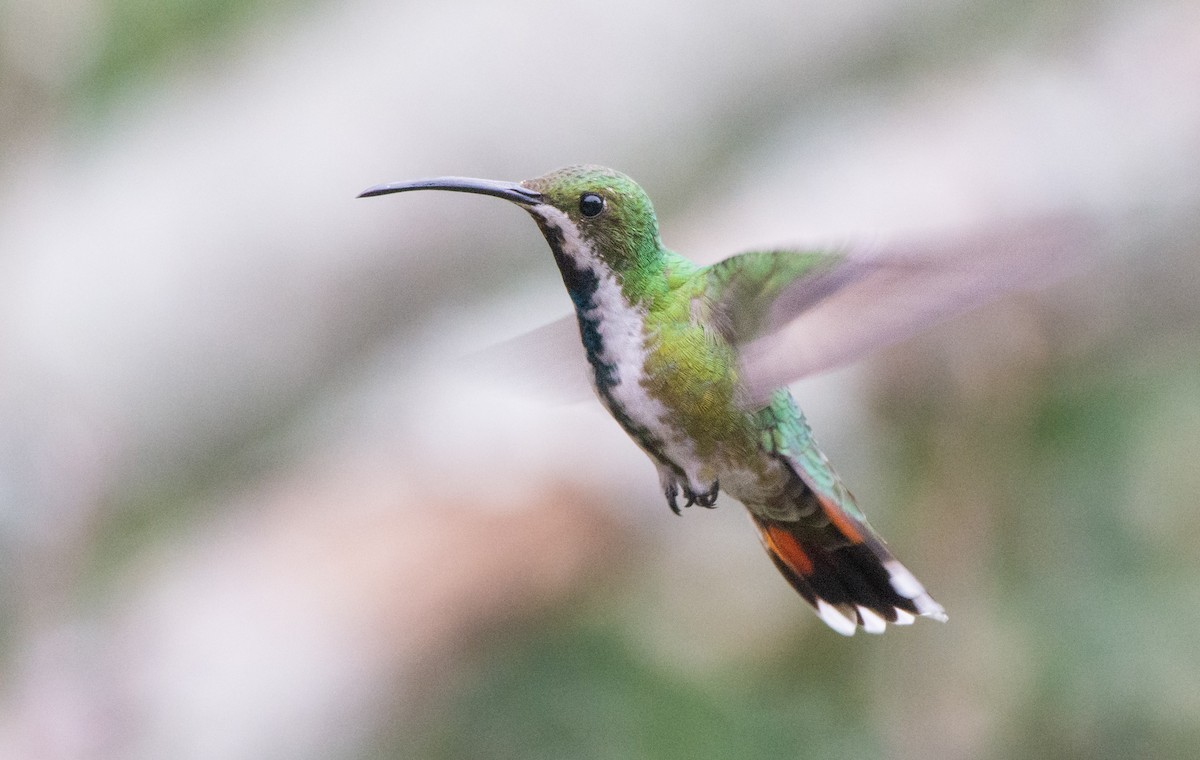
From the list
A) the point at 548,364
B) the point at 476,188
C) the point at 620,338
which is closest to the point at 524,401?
the point at 548,364

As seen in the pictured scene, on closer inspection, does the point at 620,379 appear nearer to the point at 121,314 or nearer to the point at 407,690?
the point at 407,690

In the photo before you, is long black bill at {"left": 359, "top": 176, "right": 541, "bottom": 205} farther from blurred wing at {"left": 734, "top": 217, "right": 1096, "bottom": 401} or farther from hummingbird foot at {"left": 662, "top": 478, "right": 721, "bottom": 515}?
hummingbird foot at {"left": 662, "top": 478, "right": 721, "bottom": 515}

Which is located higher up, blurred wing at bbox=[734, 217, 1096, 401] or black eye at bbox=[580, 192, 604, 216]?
black eye at bbox=[580, 192, 604, 216]

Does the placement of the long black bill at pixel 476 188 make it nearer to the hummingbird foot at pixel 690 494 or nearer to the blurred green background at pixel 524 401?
the blurred green background at pixel 524 401

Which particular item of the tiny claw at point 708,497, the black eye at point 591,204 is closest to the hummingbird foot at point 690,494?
the tiny claw at point 708,497

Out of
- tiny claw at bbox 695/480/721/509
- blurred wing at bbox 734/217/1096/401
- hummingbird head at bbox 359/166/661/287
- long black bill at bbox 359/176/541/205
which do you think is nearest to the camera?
blurred wing at bbox 734/217/1096/401

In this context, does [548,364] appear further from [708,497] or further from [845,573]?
[845,573]

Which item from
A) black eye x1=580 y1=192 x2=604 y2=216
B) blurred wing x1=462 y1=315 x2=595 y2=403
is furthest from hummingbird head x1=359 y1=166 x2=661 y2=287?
blurred wing x1=462 y1=315 x2=595 y2=403
